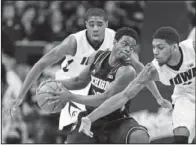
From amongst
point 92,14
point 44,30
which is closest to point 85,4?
point 44,30

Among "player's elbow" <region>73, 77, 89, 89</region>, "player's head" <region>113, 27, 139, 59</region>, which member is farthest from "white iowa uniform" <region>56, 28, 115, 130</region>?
"player's head" <region>113, 27, 139, 59</region>

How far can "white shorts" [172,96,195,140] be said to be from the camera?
4.98m

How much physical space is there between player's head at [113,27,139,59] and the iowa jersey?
9 centimetres

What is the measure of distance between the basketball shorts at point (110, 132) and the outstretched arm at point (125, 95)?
171 mm

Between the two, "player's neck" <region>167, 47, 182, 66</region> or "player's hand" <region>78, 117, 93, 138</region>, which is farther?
"player's neck" <region>167, 47, 182, 66</region>

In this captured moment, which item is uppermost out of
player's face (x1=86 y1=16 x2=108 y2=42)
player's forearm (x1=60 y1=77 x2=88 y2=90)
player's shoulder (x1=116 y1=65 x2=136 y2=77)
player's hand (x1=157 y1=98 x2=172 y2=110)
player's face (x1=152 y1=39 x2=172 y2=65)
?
player's face (x1=86 y1=16 x2=108 y2=42)

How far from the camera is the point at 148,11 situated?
7.87m

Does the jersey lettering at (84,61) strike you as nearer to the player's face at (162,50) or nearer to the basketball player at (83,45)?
the basketball player at (83,45)

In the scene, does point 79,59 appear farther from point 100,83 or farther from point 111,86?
point 111,86

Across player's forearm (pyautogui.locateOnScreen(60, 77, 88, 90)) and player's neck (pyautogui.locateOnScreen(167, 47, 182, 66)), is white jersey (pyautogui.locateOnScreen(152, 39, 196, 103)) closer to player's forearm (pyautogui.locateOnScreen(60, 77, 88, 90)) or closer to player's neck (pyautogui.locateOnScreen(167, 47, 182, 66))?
player's neck (pyautogui.locateOnScreen(167, 47, 182, 66))

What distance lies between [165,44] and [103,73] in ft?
2.14

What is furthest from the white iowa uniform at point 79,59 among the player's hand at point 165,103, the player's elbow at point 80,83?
the player's hand at point 165,103

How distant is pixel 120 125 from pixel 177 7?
11.5 feet

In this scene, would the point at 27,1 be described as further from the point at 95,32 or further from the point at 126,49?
the point at 126,49
